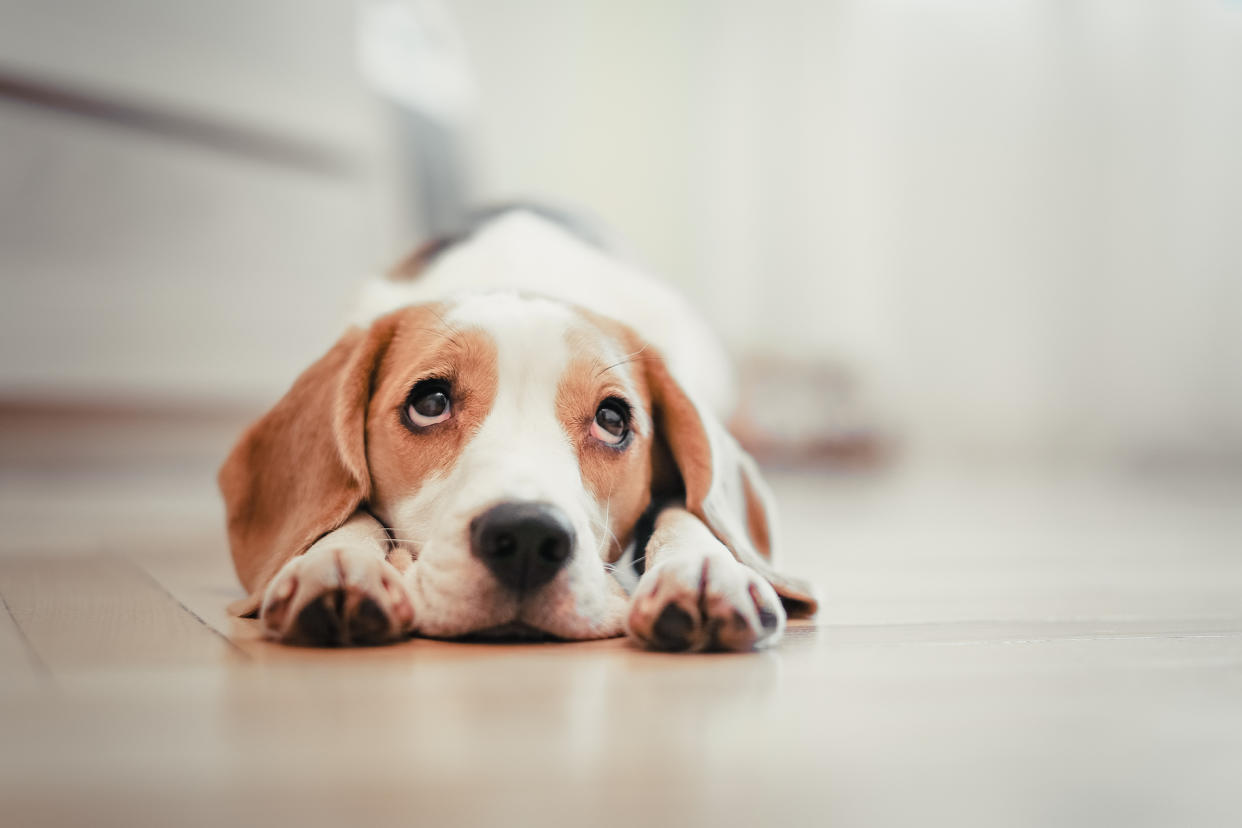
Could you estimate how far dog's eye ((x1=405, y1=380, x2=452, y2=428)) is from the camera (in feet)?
6.11

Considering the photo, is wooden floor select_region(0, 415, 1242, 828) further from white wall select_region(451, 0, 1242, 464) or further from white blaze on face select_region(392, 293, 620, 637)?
white wall select_region(451, 0, 1242, 464)

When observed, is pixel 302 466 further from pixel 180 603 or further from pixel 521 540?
pixel 521 540

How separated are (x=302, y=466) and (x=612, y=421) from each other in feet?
1.83

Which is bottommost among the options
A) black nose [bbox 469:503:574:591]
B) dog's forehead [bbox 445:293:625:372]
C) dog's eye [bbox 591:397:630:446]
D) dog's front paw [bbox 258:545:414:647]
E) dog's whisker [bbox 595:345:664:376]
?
dog's front paw [bbox 258:545:414:647]

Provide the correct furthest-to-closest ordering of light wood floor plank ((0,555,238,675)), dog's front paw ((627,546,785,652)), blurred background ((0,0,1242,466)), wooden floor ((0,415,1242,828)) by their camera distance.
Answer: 1. blurred background ((0,0,1242,466))
2. dog's front paw ((627,546,785,652))
3. light wood floor plank ((0,555,238,675))
4. wooden floor ((0,415,1242,828))

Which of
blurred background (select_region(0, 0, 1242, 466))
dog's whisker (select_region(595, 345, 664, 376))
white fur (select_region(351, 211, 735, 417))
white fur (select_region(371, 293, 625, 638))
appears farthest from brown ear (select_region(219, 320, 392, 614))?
blurred background (select_region(0, 0, 1242, 466))

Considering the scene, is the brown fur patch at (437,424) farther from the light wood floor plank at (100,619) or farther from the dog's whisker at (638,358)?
Result: the light wood floor plank at (100,619)

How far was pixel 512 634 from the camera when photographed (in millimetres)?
1605

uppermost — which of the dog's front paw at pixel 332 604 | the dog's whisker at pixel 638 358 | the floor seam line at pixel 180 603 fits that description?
the dog's whisker at pixel 638 358

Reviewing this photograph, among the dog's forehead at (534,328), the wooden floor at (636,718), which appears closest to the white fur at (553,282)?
the dog's forehead at (534,328)

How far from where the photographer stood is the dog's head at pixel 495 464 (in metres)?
1.57

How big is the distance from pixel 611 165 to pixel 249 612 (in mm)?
6874

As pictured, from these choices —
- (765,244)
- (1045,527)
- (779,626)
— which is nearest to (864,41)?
(765,244)

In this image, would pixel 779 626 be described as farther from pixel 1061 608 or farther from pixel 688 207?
pixel 688 207
